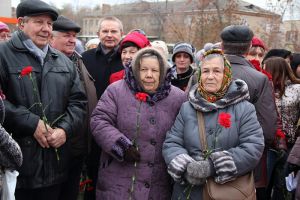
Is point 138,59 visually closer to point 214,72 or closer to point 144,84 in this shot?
point 144,84

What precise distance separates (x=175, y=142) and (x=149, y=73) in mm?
662

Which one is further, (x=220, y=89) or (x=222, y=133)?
(x=220, y=89)

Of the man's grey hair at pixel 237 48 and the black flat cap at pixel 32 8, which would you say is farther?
the man's grey hair at pixel 237 48

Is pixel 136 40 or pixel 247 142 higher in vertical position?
pixel 136 40

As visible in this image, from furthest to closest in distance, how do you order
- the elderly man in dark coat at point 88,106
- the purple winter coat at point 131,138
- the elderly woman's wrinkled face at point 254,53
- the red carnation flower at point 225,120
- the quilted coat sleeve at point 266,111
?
the elderly woman's wrinkled face at point 254,53
the elderly man in dark coat at point 88,106
the quilted coat sleeve at point 266,111
the purple winter coat at point 131,138
the red carnation flower at point 225,120

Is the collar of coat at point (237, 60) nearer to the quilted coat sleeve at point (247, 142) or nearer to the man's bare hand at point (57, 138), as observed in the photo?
the quilted coat sleeve at point (247, 142)

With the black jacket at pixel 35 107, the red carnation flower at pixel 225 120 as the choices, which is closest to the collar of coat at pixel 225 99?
the red carnation flower at pixel 225 120

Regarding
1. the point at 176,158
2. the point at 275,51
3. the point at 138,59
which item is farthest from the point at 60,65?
the point at 275,51

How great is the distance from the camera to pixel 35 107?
10.8 ft

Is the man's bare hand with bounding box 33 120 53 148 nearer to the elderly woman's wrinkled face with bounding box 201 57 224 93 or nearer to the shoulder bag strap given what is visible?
the shoulder bag strap

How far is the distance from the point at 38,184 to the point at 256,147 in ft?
5.94

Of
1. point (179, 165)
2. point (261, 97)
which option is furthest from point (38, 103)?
point (261, 97)

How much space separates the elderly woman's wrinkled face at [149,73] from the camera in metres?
3.49

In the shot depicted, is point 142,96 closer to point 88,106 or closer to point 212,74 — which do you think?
point 212,74
